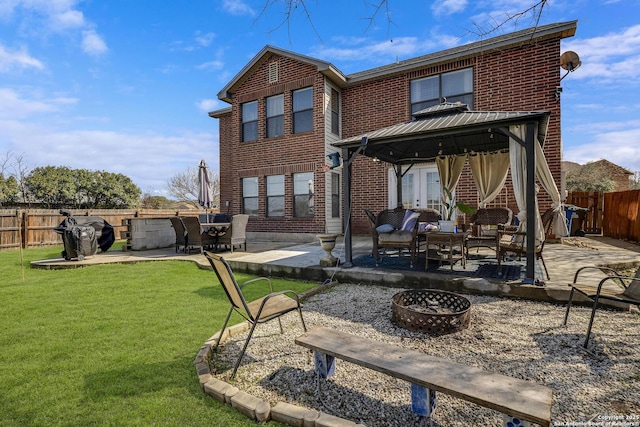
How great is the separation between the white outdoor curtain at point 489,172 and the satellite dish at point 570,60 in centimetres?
336

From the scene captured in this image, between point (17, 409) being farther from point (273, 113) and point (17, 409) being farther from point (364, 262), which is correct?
point (273, 113)

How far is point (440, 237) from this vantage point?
537 cm

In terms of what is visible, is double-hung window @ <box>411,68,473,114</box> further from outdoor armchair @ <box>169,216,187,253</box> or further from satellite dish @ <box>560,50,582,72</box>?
outdoor armchair @ <box>169,216,187,253</box>

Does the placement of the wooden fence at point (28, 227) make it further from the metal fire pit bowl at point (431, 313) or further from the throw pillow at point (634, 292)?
the throw pillow at point (634, 292)

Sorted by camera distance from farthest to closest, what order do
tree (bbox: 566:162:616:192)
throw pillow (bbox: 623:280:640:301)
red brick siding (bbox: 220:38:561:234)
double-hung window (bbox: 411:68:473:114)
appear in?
tree (bbox: 566:162:616:192)
double-hung window (bbox: 411:68:473:114)
red brick siding (bbox: 220:38:561:234)
throw pillow (bbox: 623:280:640:301)

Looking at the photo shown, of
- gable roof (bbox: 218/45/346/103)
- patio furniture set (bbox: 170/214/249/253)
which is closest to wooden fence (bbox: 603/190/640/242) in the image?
gable roof (bbox: 218/45/346/103)

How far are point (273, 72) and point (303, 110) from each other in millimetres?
2134

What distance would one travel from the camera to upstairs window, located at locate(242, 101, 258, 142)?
40.8 ft

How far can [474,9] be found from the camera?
3299mm

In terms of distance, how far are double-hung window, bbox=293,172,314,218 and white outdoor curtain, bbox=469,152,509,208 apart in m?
5.40

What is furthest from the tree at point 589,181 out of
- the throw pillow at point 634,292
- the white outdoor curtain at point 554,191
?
the throw pillow at point 634,292

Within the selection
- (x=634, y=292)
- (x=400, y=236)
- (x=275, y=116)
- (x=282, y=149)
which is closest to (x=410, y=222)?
(x=400, y=236)

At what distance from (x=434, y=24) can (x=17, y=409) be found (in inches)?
207

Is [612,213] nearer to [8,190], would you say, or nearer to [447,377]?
[447,377]
